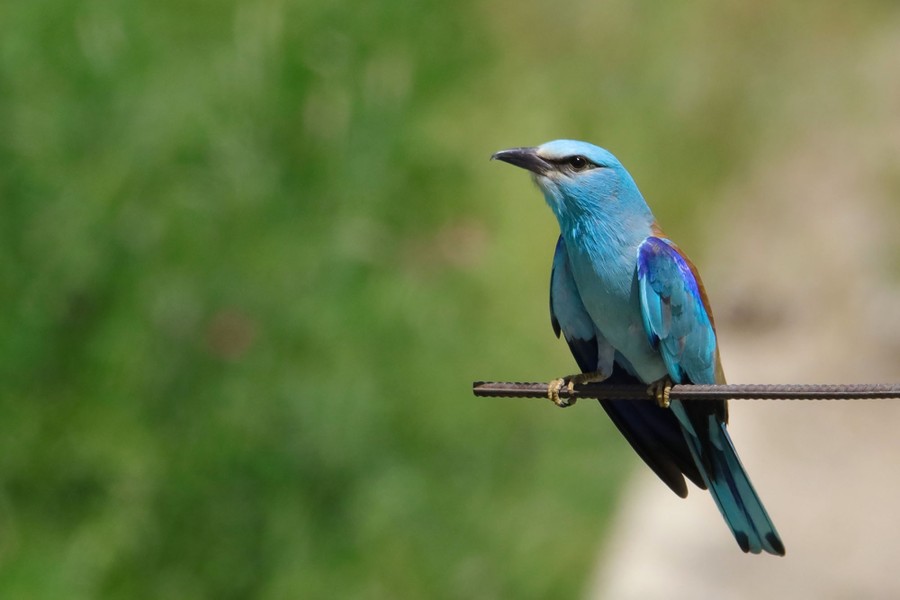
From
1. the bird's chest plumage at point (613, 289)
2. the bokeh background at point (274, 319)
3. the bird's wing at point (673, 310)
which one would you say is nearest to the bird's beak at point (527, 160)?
the bird's chest plumage at point (613, 289)

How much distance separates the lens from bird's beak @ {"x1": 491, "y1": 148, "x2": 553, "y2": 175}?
437cm

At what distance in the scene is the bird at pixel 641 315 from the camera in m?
4.21

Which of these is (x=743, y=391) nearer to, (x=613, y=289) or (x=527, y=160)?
(x=613, y=289)

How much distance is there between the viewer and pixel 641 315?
4320 mm

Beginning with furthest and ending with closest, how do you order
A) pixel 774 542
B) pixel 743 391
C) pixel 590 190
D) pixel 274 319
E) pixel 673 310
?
pixel 274 319, pixel 590 190, pixel 673 310, pixel 774 542, pixel 743 391

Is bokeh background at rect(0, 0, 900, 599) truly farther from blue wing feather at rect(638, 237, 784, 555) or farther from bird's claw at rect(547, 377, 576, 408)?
blue wing feather at rect(638, 237, 784, 555)

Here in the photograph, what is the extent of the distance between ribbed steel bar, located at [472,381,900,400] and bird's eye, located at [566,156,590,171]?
0.93 m

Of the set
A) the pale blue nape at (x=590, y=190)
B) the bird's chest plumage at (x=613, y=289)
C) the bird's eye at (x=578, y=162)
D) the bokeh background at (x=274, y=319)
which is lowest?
the bokeh background at (x=274, y=319)

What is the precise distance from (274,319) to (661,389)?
457 centimetres

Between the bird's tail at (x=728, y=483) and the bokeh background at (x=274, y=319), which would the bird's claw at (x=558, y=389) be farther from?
the bokeh background at (x=274, y=319)

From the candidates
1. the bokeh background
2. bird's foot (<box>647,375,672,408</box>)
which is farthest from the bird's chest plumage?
the bokeh background

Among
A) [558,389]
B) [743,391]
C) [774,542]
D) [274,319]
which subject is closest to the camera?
[743,391]

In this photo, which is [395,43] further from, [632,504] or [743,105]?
[743,105]

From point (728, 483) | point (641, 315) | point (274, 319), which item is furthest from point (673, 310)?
point (274, 319)
